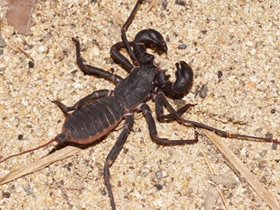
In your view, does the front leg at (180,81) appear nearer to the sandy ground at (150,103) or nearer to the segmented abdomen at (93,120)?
the sandy ground at (150,103)

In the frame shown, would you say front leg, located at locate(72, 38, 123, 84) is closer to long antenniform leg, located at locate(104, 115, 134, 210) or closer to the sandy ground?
the sandy ground

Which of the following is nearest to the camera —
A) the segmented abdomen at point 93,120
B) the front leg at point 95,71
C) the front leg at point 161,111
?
the segmented abdomen at point 93,120

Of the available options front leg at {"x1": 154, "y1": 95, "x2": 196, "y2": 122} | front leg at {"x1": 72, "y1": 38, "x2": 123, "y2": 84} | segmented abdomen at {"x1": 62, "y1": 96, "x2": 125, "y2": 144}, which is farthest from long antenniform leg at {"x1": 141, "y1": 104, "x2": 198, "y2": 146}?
front leg at {"x1": 72, "y1": 38, "x2": 123, "y2": 84}

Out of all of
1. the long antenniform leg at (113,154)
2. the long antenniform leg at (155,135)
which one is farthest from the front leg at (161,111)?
the long antenniform leg at (113,154)

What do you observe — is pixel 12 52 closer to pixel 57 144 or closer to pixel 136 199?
pixel 57 144

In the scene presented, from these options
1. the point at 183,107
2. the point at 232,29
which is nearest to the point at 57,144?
the point at 183,107

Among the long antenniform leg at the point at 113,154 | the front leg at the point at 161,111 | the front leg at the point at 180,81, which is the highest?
the front leg at the point at 180,81

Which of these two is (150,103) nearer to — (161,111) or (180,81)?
(161,111)
